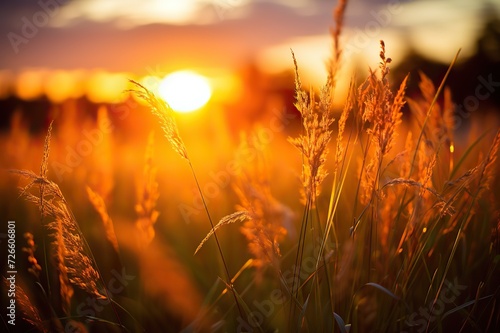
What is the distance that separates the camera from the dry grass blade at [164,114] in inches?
61.6

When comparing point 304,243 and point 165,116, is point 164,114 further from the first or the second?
point 304,243

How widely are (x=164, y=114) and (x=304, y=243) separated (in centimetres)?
102

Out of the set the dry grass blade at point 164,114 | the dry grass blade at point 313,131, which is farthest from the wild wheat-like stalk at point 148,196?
the dry grass blade at point 313,131

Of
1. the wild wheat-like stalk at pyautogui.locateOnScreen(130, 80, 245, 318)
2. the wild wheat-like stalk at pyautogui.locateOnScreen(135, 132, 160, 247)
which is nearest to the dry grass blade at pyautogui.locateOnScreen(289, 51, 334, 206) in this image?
the wild wheat-like stalk at pyautogui.locateOnScreen(130, 80, 245, 318)

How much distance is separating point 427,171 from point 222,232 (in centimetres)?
176

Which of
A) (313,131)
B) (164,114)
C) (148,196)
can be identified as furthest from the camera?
(148,196)

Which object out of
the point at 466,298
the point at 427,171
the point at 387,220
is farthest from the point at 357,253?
the point at 427,171

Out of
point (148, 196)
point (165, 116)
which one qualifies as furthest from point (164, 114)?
point (148, 196)

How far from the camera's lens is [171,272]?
2.27 m

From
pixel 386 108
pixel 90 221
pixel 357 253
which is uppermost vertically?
pixel 90 221

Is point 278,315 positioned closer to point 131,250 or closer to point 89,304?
point 89,304

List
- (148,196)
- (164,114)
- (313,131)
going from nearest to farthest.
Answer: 1. (313,131)
2. (164,114)
3. (148,196)

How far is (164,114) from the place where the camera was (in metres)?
1.59

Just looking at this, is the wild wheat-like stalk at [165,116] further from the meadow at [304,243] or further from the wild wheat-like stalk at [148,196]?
the wild wheat-like stalk at [148,196]
